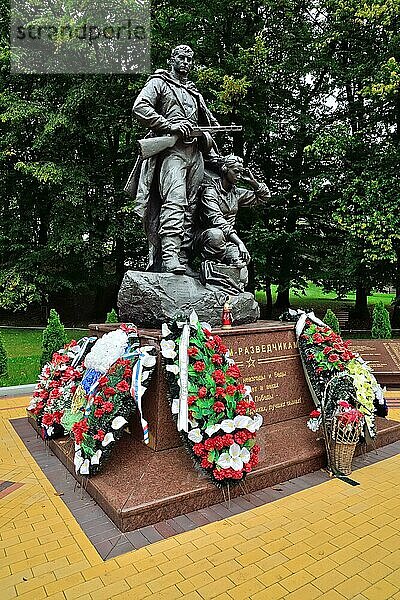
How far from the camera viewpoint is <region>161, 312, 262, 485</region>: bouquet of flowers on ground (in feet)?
10.8

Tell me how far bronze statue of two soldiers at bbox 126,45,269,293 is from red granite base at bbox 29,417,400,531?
73.1 inches

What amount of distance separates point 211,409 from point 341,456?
4.07ft

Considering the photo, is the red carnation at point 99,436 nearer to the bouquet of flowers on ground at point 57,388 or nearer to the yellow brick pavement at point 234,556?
the yellow brick pavement at point 234,556

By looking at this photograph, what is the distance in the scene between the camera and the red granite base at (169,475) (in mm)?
3064

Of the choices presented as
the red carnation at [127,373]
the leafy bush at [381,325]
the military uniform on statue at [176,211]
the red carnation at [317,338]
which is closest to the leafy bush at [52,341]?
the military uniform on statue at [176,211]

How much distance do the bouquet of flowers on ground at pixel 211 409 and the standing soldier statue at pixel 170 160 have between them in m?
1.49

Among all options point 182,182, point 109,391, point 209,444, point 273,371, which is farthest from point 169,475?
point 182,182

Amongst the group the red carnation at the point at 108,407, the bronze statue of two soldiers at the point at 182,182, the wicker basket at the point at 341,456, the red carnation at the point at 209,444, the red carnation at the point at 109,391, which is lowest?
the wicker basket at the point at 341,456

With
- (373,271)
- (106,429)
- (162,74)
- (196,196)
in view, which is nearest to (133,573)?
(106,429)

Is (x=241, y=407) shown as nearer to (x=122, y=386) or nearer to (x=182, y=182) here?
(x=122, y=386)

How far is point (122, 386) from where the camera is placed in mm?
3617

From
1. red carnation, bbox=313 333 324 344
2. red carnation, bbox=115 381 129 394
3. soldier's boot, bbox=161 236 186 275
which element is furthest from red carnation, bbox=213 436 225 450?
soldier's boot, bbox=161 236 186 275

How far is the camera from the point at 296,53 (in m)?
13.6

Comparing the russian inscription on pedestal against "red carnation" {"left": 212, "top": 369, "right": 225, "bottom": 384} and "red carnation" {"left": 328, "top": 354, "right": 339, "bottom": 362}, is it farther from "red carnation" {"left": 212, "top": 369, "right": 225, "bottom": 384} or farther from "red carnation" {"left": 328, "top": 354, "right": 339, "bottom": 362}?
"red carnation" {"left": 212, "top": 369, "right": 225, "bottom": 384}
